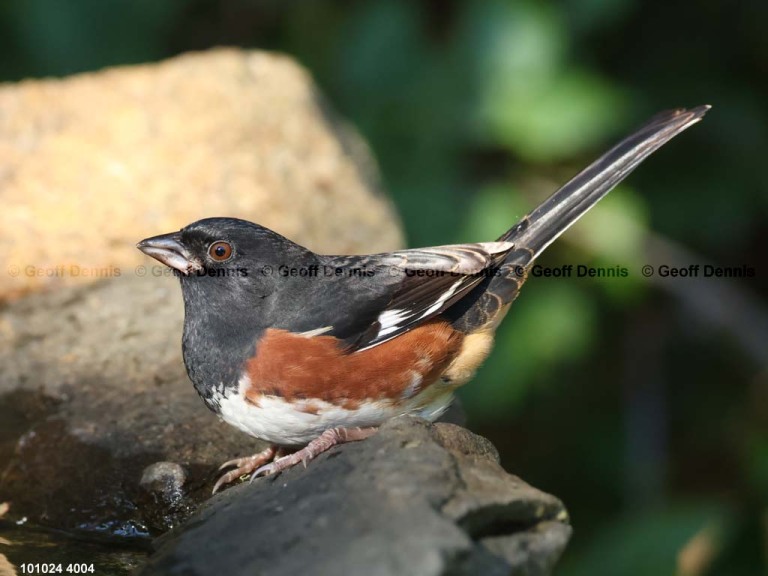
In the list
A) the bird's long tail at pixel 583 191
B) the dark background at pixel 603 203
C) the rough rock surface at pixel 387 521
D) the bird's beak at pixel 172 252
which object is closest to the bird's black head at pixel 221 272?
the bird's beak at pixel 172 252

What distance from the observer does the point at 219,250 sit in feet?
8.98

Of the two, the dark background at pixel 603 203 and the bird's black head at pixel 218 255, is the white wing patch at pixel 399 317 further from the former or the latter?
the dark background at pixel 603 203

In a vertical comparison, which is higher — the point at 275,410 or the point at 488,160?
the point at 488,160

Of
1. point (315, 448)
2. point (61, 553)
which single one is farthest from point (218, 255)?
point (61, 553)

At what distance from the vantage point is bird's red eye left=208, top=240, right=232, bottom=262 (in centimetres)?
273

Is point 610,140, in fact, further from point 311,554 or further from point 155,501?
point 311,554

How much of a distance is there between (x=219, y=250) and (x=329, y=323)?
381 mm

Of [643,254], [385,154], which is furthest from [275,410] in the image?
[643,254]

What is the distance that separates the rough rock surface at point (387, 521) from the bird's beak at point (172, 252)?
77 centimetres

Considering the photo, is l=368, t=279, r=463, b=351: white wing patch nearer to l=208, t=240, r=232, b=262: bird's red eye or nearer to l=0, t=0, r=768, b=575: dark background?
l=208, t=240, r=232, b=262: bird's red eye

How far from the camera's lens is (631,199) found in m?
4.27

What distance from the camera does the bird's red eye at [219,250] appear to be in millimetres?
2734

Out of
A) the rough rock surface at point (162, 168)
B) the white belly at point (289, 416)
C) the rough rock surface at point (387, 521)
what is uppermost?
the rough rock surface at point (162, 168)

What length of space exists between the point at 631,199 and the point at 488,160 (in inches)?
26.4
